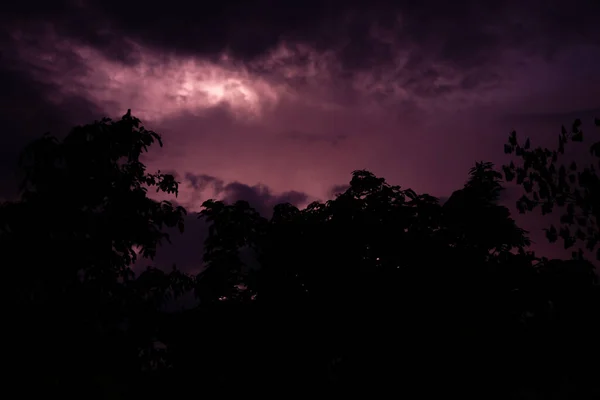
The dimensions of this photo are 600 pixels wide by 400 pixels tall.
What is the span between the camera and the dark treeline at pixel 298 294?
Result: 879cm

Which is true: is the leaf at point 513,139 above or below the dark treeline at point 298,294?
above

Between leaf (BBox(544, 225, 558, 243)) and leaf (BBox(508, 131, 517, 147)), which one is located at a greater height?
leaf (BBox(508, 131, 517, 147))

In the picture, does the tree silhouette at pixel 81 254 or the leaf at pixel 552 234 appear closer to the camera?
the tree silhouette at pixel 81 254

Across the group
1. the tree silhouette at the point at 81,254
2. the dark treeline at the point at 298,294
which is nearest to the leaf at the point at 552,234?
the dark treeline at the point at 298,294

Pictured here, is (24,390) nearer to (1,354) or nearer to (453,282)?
(1,354)

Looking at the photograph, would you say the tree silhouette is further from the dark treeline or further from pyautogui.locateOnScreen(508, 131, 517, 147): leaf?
pyautogui.locateOnScreen(508, 131, 517, 147): leaf

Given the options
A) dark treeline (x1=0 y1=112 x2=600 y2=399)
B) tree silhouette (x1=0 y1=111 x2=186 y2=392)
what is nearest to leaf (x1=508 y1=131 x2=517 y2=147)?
dark treeline (x1=0 y1=112 x2=600 y2=399)

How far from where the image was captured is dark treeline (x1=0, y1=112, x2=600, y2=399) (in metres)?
8.79

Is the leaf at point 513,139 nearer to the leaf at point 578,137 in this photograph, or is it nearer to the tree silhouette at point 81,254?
the leaf at point 578,137

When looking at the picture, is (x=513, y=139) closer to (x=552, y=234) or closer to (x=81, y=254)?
(x=552, y=234)

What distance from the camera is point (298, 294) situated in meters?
14.2

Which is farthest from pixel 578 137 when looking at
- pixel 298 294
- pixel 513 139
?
pixel 298 294

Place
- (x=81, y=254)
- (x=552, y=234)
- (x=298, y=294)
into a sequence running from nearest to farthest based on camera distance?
(x=81, y=254) → (x=552, y=234) → (x=298, y=294)

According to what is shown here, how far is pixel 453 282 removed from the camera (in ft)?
44.1
